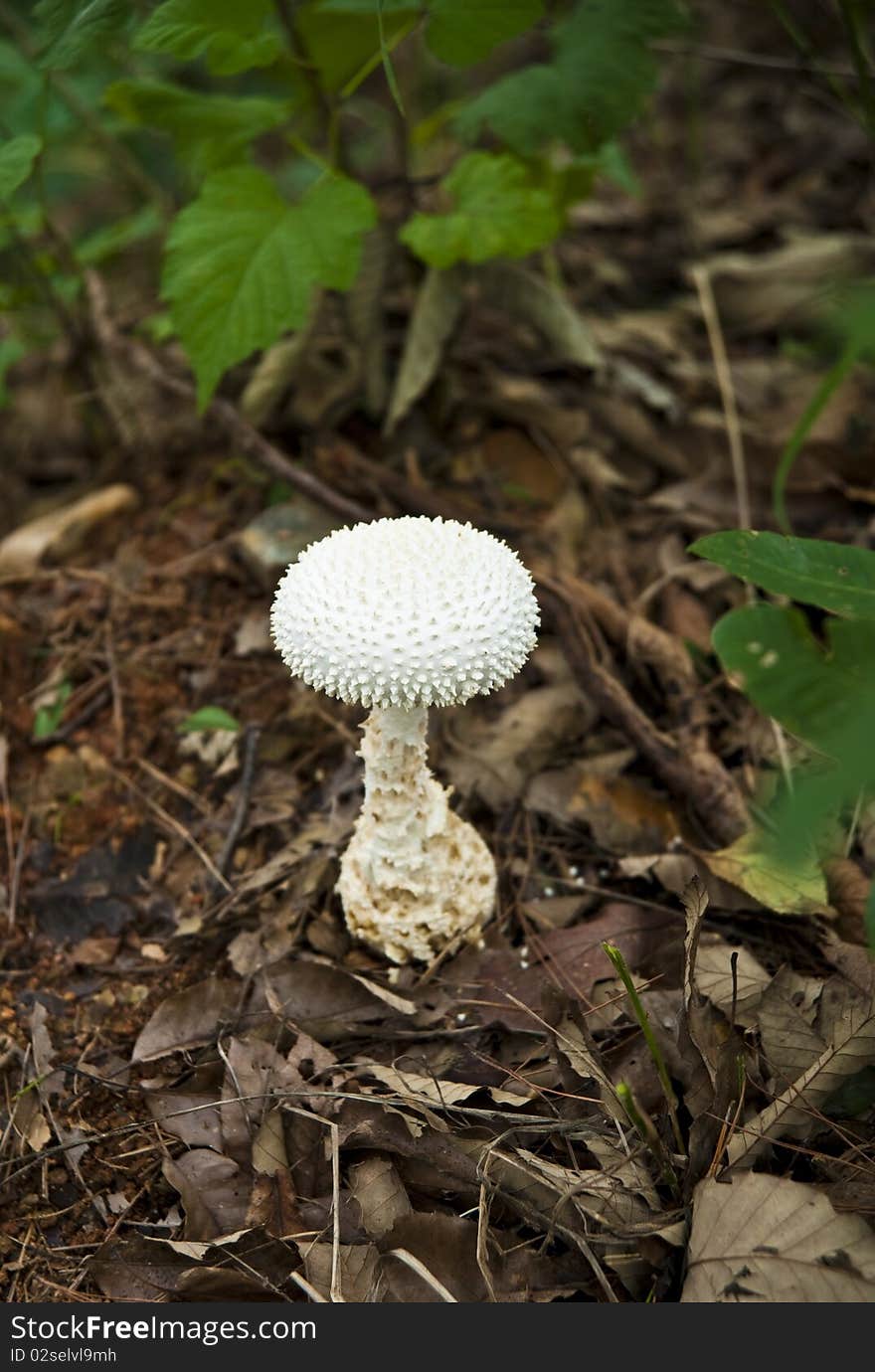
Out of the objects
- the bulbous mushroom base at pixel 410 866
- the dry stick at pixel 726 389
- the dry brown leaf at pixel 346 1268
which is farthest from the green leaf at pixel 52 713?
the dry stick at pixel 726 389

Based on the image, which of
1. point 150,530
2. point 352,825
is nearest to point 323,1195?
point 352,825

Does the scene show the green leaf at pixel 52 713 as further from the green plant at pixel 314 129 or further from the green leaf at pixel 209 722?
the green plant at pixel 314 129

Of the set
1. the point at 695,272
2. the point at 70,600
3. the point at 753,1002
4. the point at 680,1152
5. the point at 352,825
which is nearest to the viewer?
the point at 680,1152

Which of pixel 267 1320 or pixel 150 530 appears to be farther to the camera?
pixel 150 530

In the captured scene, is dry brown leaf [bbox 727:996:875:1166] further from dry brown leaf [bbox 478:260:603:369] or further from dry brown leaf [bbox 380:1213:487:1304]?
dry brown leaf [bbox 478:260:603:369]

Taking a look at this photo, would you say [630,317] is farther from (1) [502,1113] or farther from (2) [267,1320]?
(2) [267,1320]

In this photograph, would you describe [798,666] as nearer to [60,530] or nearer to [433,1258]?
[433,1258]

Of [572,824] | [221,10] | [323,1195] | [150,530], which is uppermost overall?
[221,10]
